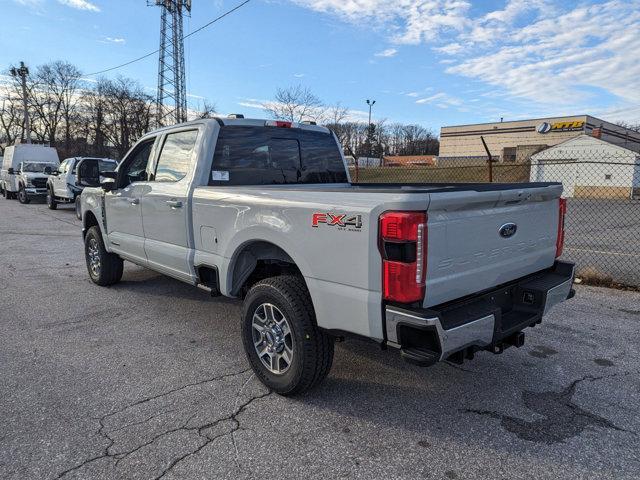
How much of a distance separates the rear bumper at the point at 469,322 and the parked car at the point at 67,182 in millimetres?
15494

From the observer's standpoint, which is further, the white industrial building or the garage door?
the garage door

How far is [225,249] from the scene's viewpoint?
3729 mm

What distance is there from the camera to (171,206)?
14.4 feet

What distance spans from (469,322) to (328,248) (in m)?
0.92

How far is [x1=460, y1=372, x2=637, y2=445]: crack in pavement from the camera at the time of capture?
285cm

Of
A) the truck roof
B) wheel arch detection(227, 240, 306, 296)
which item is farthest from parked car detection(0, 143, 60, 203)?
wheel arch detection(227, 240, 306, 296)

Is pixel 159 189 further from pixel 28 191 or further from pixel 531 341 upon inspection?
pixel 28 191

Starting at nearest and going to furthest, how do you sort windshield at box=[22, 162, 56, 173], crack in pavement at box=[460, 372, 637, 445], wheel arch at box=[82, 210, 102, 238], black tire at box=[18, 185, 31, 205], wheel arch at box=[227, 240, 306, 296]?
crack in pavement at box=[460, 372, 637, 445], wheel arch at box=[227, 240, 306, 296], wheel arch at box=[82, 210, 102, 238], black tire at box=[18, 185, 31, 205], windshield at box=[22, 162, 56, 173]

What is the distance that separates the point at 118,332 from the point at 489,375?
3523 millimetres

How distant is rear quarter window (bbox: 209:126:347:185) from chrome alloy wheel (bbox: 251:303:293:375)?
1.39 metres

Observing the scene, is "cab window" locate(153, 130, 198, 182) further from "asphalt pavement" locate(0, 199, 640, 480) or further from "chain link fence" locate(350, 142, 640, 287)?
"chain link fence" locate(350, 142, 640, 287)

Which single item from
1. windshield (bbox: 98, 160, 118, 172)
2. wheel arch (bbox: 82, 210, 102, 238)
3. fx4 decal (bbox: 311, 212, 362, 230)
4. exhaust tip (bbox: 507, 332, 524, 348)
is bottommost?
exhaust tip (bbox: 507, 332, 524, 348)

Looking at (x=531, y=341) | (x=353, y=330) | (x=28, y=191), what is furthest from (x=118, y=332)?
(x=28, y=191)

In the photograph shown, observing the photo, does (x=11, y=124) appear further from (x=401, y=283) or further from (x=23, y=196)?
(x=401, y=283)
